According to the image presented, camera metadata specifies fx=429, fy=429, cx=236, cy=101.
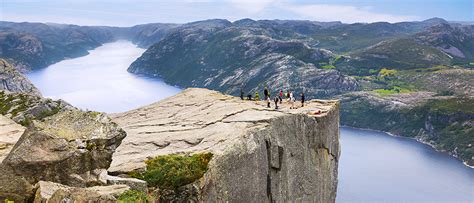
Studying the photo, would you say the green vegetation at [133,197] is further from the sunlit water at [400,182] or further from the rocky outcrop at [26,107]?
the sunlit water at [400,182]

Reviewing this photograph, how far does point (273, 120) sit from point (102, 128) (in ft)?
43.3

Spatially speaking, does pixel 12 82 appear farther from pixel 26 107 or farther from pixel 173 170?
pixel 173 170

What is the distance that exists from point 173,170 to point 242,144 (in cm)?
591

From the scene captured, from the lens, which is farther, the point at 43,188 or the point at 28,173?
the point at 28,173

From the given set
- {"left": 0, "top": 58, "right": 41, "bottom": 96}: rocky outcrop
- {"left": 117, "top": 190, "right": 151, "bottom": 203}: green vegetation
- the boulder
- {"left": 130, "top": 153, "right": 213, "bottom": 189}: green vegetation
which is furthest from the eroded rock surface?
{"left": 0, "top": 58, "right": 41, "bottom": 96}: rocky outcrop

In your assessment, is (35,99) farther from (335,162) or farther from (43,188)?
(43,188)

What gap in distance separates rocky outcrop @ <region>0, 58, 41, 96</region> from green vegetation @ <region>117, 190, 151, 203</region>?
500 feet

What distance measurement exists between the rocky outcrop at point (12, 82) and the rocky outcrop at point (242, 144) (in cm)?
13651

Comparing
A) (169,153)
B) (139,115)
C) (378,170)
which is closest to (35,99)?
(139,115)

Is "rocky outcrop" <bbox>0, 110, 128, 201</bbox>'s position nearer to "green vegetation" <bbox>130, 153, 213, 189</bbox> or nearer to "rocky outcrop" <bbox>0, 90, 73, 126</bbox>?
"green vegetation" <bbox>130, 153, 213, 189</bbox>

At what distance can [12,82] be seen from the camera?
16200 centimetres

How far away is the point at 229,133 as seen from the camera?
28672 millimetres

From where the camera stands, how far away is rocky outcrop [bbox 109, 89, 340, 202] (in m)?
25.6

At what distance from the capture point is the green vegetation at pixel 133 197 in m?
18.0
